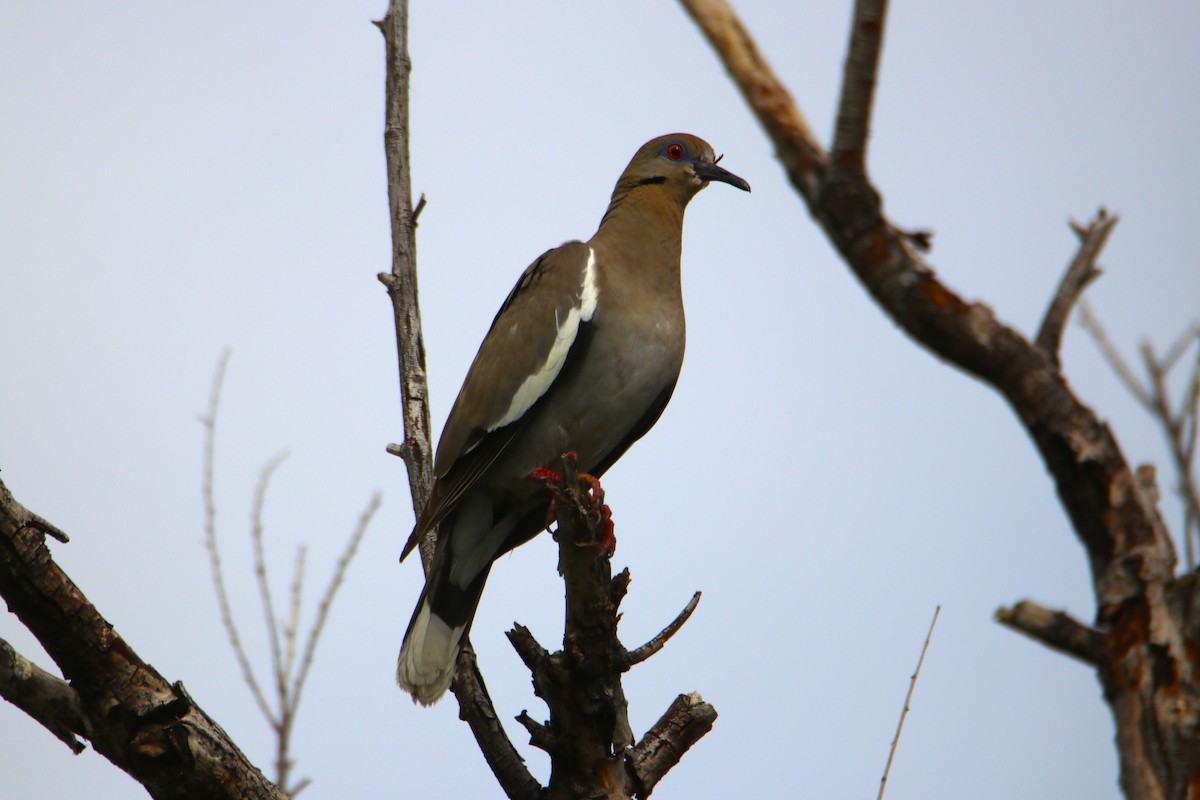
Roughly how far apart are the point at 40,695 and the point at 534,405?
1959 mm

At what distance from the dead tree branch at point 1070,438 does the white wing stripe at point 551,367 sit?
2303 mm

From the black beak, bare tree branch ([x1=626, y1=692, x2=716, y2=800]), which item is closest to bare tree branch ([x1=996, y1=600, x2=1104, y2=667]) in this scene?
bare tree branch ([x1=626, y1=692, x2=716, y2=800])

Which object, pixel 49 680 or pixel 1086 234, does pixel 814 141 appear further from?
pixel 49 680

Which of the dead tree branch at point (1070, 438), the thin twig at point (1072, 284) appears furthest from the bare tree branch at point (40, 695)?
the thin twig at point (1072, 284)

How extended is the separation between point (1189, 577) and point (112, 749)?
2.09 metres

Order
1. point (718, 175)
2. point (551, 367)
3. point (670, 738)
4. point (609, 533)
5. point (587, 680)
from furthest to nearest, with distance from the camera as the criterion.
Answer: point (718, 175), point (551, 367), point (609, 533), point (670, 738), point (587, 680)

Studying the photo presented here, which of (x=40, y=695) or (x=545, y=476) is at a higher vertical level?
(x=545, y=476)

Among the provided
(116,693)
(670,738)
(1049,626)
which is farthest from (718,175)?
(1049,626)

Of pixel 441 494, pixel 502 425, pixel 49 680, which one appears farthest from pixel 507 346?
pixel 49 680

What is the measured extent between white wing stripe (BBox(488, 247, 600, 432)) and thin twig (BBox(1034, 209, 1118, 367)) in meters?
2.46

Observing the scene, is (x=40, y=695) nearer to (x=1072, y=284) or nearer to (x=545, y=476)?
(x=545, y=476)

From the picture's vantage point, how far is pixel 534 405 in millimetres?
4035

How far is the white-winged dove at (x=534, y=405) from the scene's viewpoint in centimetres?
392

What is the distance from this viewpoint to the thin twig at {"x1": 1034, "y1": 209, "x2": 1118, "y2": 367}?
1.64 m
